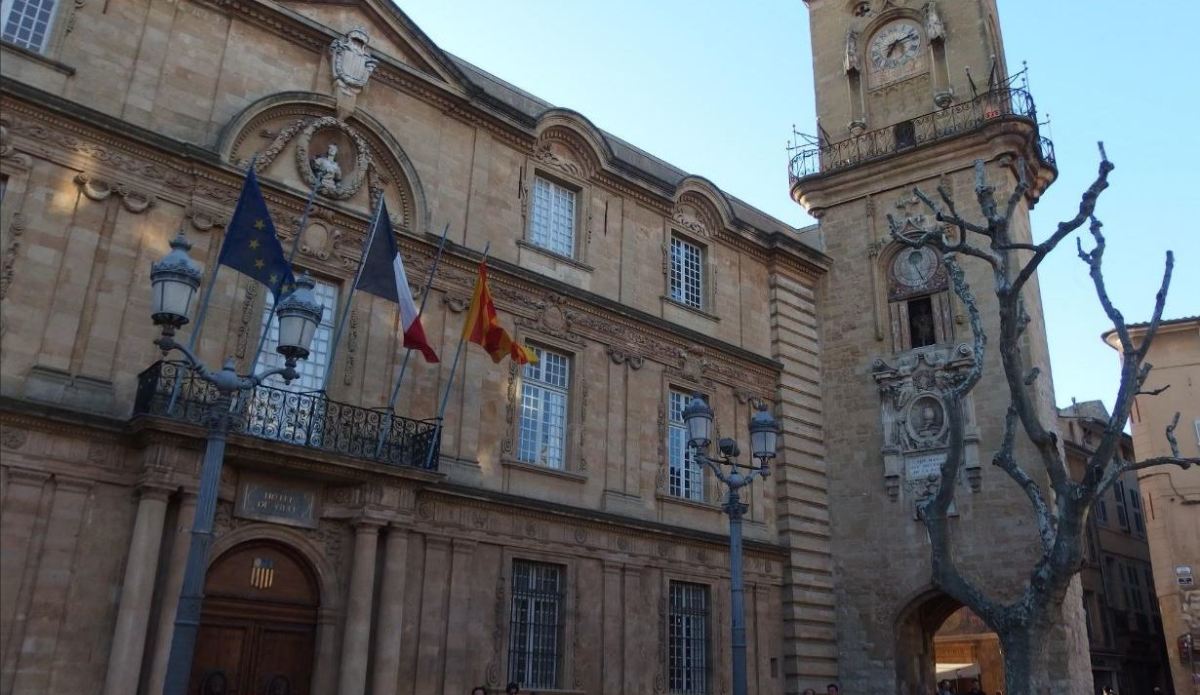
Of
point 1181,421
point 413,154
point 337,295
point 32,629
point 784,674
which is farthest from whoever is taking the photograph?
point 1181,421

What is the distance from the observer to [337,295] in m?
13.3

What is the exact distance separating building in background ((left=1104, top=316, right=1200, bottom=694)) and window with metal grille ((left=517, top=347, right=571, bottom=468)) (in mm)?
15611

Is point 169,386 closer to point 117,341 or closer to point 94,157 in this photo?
point 117,341

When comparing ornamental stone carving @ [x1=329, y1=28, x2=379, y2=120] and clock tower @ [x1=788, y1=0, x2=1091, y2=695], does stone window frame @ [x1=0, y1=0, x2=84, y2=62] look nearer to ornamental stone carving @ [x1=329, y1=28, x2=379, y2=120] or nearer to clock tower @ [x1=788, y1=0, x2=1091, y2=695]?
ornamental stone carving @ [x1=329, y1=28, x2=379, y2=120]

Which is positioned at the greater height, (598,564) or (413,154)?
(413,154)

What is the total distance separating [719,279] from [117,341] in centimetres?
1093

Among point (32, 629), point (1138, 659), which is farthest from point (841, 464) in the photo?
point (1138, 659)

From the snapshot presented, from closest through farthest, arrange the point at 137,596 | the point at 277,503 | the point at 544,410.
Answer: the point at 137,596 → the point at 277,503 → the point at 544,410

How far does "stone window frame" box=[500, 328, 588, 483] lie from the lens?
1443 centimetres

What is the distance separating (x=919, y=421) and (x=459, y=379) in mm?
9067

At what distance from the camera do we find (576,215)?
16734mm

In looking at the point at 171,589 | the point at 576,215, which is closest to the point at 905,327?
the point at 576,215

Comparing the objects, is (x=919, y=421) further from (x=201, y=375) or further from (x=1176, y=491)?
(x=201, y=375)

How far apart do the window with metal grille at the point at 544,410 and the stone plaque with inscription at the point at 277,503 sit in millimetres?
3478
